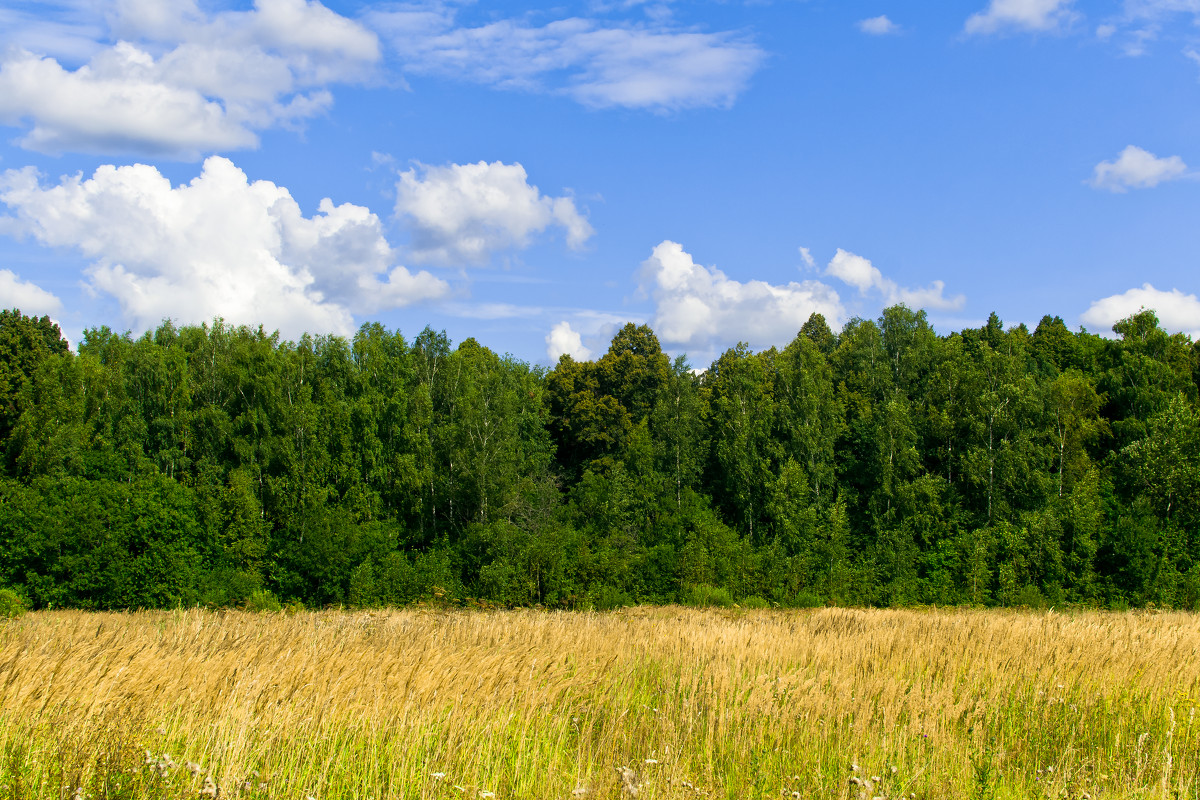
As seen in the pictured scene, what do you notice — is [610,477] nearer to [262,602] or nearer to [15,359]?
[262,602]

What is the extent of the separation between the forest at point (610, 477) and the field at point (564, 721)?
3299cm

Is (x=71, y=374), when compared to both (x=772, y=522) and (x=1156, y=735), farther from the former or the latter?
(x=1156, y=735)

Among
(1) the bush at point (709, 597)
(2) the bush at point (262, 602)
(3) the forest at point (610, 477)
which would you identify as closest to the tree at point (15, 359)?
(3) the forest at point (610, 477)

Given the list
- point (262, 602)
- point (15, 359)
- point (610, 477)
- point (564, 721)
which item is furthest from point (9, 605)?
point (15, 359)

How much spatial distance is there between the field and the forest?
108ft

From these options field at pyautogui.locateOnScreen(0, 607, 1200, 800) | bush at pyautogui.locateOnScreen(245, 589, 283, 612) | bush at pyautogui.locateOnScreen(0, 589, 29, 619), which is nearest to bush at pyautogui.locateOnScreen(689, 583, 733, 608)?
bush at pyautogui.locateOnScreen(245, 589, 283, 612)

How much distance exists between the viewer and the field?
18.8ft

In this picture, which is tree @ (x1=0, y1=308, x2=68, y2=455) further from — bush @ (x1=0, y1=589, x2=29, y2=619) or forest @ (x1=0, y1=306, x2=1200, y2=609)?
bush @ (x1=0, y1=589, x2=29, y2=619)

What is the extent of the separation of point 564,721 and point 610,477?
47.4m

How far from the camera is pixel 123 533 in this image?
154ft

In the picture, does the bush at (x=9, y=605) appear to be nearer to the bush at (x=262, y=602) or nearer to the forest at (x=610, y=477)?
the bush at (x=262, y=602)

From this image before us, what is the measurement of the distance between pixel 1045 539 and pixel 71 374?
63.0 meters

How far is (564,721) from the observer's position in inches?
285

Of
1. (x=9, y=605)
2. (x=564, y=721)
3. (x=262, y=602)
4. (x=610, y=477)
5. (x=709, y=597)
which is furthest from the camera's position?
(x=610, y=477)
